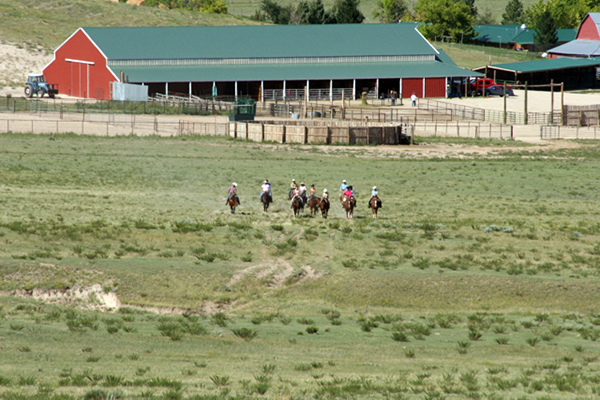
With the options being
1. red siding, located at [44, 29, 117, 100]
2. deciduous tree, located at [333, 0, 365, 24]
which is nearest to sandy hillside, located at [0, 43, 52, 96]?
red siding, located at [44, 29, 117, 100]

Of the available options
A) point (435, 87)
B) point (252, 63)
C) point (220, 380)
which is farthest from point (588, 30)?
point (220, 380)

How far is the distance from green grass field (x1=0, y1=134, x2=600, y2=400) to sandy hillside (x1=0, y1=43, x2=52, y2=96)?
58579mm

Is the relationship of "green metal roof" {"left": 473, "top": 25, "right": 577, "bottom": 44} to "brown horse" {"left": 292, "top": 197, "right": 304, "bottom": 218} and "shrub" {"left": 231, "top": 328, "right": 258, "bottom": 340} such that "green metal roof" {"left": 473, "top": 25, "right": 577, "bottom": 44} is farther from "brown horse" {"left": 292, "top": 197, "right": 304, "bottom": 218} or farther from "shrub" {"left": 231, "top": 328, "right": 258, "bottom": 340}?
"shrub" {"left": 231, "top": 328, "right": 258, "bottom": 340}

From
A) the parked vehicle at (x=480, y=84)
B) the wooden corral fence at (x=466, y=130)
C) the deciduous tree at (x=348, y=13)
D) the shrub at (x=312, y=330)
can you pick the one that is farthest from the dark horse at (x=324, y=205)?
the deciduous tree at (x=348, y=13)

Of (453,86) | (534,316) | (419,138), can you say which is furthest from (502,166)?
(453,86)

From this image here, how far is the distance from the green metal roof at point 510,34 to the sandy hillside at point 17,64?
97.1 metres

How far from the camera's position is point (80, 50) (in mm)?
91000

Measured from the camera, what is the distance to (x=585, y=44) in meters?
137

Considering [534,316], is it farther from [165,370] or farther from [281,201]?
[281,201]

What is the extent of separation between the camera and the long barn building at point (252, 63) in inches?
3484

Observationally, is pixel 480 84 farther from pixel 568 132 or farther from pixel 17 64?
pixel 17 64

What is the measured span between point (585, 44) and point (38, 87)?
9918 cm

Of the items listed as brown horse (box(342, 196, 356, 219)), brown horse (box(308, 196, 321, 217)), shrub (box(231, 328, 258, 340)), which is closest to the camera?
shrub (box(231, 328, 258, 340))

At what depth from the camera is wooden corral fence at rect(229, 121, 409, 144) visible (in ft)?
196
